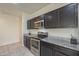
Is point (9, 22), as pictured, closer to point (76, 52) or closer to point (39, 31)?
point (39, 31)

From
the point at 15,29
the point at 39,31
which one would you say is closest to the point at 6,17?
A: the point at 15,29

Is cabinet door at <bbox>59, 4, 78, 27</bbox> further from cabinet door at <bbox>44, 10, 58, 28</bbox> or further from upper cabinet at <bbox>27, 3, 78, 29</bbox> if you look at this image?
cabinet door at <bbox>44, 10, 58, 28</bbox>

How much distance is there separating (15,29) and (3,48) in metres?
0.45

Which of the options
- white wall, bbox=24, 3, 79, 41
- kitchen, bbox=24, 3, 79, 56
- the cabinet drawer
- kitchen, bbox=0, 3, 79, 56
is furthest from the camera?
white wall, bbox=24, 3, 79, 41

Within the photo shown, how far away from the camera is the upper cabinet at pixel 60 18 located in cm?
193

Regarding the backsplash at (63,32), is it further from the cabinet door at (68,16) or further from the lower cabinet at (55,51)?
the lower cabinet at (55,51)

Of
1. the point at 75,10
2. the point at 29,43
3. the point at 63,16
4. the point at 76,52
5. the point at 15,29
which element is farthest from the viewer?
the point at 29,43

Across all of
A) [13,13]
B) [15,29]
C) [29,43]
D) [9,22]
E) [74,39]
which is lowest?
[29,43]

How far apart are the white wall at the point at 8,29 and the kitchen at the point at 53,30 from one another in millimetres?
368

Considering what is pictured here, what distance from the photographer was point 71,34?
7.32 ft

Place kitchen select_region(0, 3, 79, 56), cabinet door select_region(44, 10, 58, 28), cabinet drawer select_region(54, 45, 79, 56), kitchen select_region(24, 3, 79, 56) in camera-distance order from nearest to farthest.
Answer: cabinet drawer select_region(54, 45, 79, 56) → kitchen select_region(0, 3, 79, 56) → kitchen select_region(24, 3, 79, 56) → cabinet door select_region(44, 10, 58, 28)

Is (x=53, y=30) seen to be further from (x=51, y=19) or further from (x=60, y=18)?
(x=60, y=18)

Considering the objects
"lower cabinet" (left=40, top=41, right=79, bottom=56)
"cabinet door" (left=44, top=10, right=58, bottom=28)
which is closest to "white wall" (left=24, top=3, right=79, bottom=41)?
"cabinet door" (left=44, top=10, right=58, bottom=28)

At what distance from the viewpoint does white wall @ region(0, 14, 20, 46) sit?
6.47 ft
